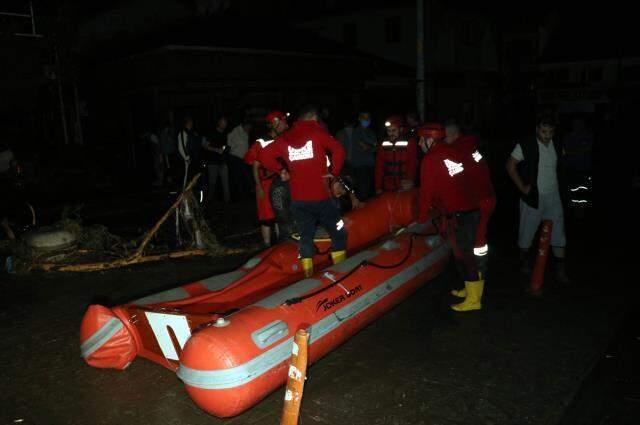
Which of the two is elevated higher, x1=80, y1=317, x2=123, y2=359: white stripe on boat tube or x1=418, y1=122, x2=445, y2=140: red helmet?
x1=418, y1=122, x2=445, y2=140: red helmet

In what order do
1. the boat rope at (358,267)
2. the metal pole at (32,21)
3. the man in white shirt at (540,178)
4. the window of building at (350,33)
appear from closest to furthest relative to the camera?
the boat rope at (358,267) → the man in white shirt at (540,178) → the metal pole at (32,21) → the window of building at (350,33)

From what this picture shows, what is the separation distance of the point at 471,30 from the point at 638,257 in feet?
87.2

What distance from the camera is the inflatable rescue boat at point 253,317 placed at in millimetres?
3543

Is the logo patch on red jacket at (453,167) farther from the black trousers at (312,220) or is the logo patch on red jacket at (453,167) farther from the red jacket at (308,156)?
the black trousers at (312,220)

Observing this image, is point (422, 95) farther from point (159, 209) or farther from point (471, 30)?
point (471, 30)

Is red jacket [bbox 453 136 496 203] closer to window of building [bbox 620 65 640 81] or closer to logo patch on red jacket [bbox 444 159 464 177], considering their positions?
logo patch on red jacket [bbox 444 159 464 177]

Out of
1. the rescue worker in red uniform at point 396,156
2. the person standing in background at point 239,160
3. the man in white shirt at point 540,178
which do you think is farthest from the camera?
the person standing in background at point 239,160

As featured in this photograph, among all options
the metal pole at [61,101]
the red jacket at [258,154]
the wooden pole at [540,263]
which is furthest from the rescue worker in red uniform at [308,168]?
the metal pole at [61,101]

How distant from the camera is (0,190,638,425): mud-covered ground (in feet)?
12.4

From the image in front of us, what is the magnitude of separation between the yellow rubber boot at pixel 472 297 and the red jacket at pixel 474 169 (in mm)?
831

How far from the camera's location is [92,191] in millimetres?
14156

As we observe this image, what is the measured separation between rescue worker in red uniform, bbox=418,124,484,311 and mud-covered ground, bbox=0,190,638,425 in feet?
1.60

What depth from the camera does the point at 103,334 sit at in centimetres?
427

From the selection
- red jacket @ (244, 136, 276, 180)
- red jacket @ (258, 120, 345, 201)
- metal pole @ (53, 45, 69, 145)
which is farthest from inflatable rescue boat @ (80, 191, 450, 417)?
metal pole @ (53, 45, 69, 145)
